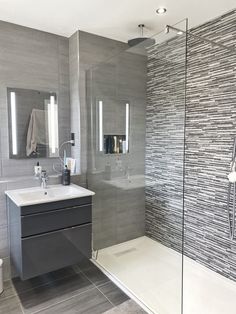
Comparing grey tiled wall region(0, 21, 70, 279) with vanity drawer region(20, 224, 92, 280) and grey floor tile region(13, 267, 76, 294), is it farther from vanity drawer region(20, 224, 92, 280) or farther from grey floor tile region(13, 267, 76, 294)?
vanity drawer region(20, 224, 92, 280)

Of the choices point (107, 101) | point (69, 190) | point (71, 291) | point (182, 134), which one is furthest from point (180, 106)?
point (71, 291)

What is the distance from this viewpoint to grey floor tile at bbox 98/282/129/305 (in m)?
2.08

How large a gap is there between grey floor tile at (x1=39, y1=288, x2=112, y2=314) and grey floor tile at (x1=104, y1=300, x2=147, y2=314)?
0.06 meters

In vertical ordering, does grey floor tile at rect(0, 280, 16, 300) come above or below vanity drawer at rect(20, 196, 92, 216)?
below

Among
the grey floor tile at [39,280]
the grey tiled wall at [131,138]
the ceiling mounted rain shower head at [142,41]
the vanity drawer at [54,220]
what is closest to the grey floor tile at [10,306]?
the grey floor tile at [39,280]

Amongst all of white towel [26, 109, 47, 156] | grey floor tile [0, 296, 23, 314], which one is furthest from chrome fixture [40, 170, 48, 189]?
grey floor tile [0, 296, 23, 314]

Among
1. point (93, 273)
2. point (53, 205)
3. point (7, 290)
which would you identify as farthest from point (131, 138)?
point (7, 290)

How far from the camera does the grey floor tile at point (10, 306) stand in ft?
6.39

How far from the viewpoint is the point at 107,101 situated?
9.19ft

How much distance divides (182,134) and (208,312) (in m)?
1.52

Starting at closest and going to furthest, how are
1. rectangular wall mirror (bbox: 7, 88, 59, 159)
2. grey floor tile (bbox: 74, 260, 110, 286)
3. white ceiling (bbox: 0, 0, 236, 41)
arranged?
A: white ceiling (bbox: 0, 0, 236, 41) → grey floor tile (bbox: 74, 260, 110, 286) → rectangular wall mirror (bbox: 7, 88, 59, 159)

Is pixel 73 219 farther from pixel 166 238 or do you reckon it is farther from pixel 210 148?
pixel 210 148

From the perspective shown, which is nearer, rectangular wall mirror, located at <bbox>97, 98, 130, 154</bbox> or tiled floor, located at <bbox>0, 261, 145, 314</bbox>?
tiled floor, located at <bbox>0, 261, 145, 314</bbox>

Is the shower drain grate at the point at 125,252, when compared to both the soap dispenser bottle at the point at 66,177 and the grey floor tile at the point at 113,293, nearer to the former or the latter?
the grey floor tile at the point at 113,293
